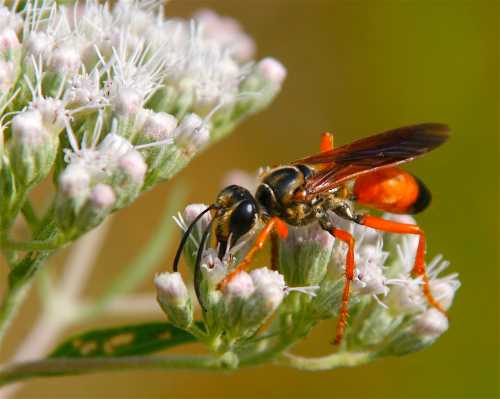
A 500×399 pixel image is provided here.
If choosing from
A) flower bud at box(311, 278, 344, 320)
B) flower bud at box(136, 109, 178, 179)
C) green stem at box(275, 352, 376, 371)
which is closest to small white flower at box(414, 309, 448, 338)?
green stem at box(275, 352, 376, 371)

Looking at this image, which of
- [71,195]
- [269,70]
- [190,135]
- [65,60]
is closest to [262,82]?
[269,70]

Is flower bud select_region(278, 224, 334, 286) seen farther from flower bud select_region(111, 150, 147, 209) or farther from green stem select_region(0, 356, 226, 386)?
flower bud select_region(111, 150, 147, 209)

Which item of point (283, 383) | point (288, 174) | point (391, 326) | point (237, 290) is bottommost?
point (283, 383)

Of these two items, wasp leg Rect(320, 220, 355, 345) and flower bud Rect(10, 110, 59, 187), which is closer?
flower bud Rect(10, 110, 59, 187)

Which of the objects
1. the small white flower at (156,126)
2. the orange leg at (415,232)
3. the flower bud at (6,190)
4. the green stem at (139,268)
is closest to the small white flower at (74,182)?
the flower bud at (6,190)

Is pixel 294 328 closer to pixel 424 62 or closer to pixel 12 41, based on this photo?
pixel 12 41

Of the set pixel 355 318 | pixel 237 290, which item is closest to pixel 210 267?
pixel 237 290
